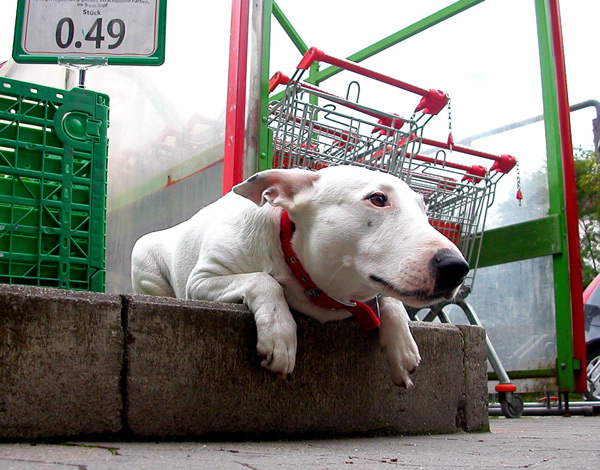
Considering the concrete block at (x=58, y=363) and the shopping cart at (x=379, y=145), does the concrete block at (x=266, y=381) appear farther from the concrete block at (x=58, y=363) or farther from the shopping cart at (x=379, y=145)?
the shopping cart at (x=379, y=145)

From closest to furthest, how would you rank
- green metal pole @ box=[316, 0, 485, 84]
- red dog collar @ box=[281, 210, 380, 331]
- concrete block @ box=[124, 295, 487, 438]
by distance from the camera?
concrete block @ box=[124, 295, 487, 438] → red dog collar @ box=[281, 210, 380, 331] → green metal pole @ box=[316, 0, 485, 84]

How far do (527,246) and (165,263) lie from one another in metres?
2.87

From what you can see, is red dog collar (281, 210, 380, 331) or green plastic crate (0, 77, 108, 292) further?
red dog collar (281, 210, 380, 331)

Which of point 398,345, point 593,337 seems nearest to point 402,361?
point 398,345

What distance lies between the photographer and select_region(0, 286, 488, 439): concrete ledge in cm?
155

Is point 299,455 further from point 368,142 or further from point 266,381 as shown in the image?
point 368,142

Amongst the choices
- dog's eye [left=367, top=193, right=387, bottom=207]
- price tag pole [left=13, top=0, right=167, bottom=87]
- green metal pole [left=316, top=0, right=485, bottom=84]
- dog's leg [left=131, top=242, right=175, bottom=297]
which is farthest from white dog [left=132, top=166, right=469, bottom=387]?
green metal pole [left=316, top=0, right=485, bottom=84]

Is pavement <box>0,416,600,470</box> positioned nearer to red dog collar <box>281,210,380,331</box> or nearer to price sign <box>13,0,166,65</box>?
red dog collar <box>281,210,380,331</box>

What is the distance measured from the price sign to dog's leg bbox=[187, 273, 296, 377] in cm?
102

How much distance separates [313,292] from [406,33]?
3.74 metres

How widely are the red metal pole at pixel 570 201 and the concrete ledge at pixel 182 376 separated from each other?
229 cm

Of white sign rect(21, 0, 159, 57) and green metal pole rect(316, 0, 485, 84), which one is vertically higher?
green metal pole rect(316, 0, 485, 84)

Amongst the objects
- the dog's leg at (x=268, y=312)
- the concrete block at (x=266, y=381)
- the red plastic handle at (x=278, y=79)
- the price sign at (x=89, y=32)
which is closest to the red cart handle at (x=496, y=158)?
the red plastic handle at (x=278, y=79)

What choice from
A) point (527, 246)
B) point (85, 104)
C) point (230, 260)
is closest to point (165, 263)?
point (230, 260)
